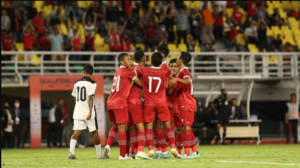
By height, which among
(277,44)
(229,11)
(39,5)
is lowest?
(277,44)

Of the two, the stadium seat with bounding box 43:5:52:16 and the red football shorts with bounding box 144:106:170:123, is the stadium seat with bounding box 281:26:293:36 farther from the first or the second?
the red football shorts with bounding box 144:106:170:123

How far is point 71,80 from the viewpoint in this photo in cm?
2891

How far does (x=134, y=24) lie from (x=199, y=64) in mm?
3193

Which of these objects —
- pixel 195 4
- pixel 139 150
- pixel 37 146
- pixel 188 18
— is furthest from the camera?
pixel 195 4

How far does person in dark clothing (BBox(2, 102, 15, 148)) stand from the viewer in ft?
93.4

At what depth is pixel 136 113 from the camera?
15.0 meters

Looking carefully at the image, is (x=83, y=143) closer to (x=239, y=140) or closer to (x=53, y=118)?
(x=53, y=118)

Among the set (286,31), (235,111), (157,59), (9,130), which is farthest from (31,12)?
(157,59)

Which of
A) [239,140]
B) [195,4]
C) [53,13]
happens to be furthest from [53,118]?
[195,4]

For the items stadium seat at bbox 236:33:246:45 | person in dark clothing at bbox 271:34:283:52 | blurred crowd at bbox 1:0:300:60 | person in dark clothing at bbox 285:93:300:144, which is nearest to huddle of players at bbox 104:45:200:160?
person in dark clothing at bbox 285:93:300:144

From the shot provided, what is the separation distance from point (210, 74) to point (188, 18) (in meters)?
3.84

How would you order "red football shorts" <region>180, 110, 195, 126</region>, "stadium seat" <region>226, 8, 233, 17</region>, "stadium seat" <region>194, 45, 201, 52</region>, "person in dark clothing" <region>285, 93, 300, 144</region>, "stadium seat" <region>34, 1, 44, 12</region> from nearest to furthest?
"red football shorts" <region>180, 110, 195, 126</region> → "person in dark clothing" <region>285, 93, 300, 144</region> → "stadium seat" <region>34, 1, 44, 12</region> → "stadium seat" <region>194, 45, 201, 52</region> → "stadium seat" <region>226, 8, 233, 17</region>

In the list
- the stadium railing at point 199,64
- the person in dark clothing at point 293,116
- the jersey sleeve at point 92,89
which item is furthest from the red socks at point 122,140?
the person in dark clothing at point 293,116

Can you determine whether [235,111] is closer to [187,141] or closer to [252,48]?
[252,48]
